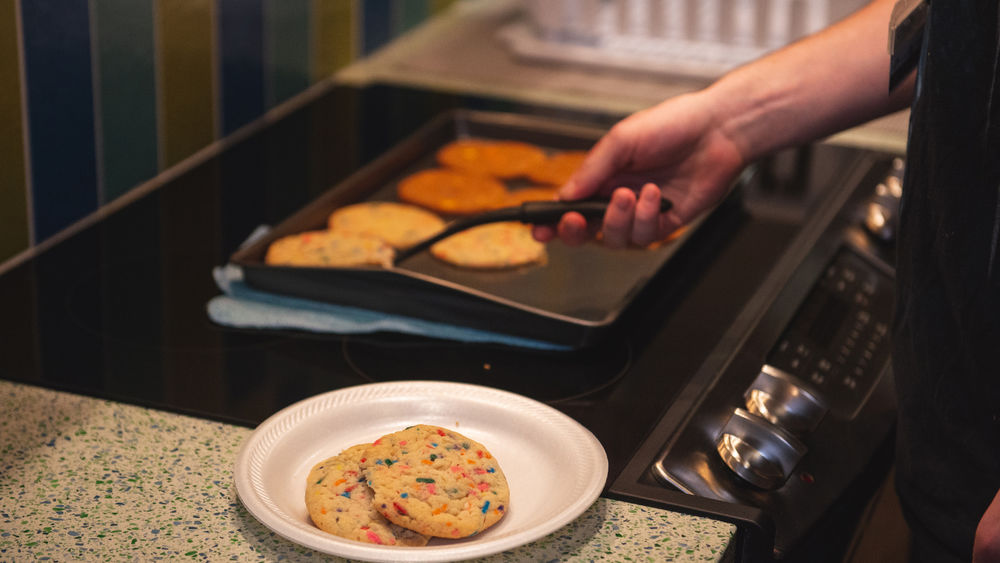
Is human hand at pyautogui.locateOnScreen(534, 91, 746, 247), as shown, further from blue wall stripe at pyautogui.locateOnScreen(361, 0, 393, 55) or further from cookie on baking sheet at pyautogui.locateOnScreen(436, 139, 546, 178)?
blue wall stripe at pyautogui.locateOnScreen(361, 0, 393, 55)

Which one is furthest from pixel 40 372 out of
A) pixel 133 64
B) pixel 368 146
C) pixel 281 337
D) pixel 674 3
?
pixel 674 3

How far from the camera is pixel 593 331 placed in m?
0.94

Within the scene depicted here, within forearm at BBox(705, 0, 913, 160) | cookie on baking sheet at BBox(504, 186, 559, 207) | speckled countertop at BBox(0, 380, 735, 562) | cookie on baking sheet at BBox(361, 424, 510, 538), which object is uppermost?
forearm at BBox(705, 0, 913, 160)

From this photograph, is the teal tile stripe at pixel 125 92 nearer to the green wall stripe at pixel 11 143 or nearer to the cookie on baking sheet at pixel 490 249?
the green wall stripe at pixel 11 143

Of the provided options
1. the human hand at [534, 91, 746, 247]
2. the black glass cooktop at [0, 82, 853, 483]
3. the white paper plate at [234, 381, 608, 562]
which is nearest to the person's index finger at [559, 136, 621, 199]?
the human hand at [534, 91, 746, 247]

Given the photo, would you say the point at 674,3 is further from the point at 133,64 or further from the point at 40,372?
the point at 40,372

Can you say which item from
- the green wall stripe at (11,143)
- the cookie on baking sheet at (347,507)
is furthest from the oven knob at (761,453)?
the green wall stripe at (11,143)

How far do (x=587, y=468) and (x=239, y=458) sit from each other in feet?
0.77

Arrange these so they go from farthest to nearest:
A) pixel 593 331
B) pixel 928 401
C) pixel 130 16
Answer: pixel 130 16
pixel 593 331
pixel 928 401

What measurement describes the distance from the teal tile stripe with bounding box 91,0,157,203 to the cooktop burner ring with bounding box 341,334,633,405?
1.42 ft

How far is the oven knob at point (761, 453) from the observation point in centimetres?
81

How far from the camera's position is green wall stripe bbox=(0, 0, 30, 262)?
1053 mm

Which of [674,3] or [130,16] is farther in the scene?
[674,3]

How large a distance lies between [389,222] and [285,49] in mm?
490
